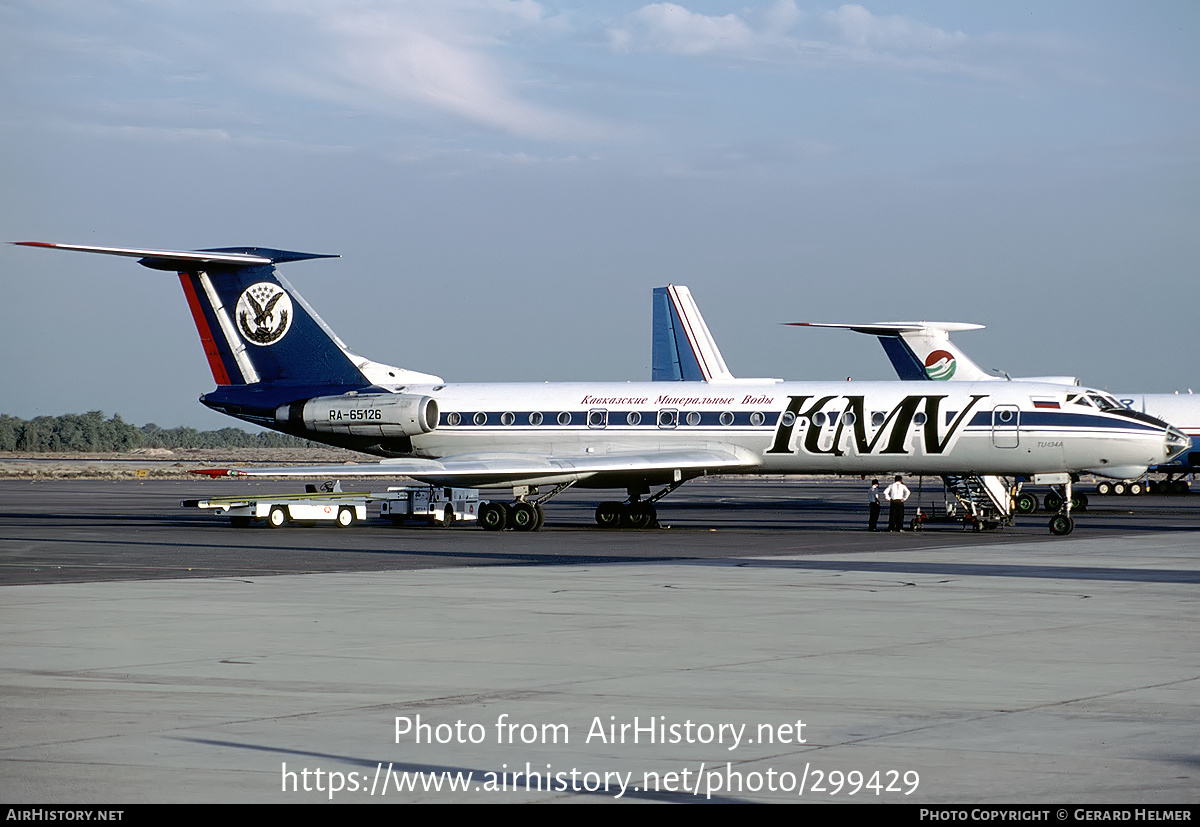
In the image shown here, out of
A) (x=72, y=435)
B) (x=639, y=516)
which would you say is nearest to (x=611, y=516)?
(x=639, y=516)

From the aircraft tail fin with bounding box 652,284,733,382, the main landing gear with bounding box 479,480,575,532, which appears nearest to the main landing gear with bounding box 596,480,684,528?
the main landing gear with bounding box 479,480,575,532

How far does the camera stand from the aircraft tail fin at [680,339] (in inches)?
2251

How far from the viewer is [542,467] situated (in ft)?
119

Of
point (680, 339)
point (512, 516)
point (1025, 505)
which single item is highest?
point (680, 339)

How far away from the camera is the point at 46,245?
3291cm

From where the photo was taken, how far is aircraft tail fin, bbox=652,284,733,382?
57188 millimetres

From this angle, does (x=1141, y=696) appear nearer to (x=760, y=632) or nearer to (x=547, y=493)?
(x=760, y=632)

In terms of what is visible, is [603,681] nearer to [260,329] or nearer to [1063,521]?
[1063,521]

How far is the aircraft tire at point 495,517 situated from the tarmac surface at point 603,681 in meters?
12.1

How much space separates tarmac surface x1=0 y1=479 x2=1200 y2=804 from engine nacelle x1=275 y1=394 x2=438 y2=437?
13593 mm

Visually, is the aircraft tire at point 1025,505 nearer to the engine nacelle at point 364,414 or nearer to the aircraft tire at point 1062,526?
the aircraft tire at point 1062,526

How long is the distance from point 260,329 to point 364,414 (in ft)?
11.4
